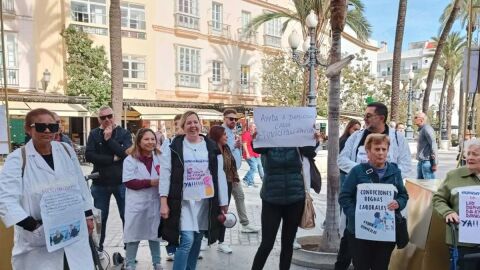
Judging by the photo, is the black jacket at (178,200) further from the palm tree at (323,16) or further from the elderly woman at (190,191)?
the palm tree at (323,16)

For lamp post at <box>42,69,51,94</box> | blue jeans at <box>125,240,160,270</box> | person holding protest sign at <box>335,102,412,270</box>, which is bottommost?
blue jeans at <box>125,240,160,270</box>

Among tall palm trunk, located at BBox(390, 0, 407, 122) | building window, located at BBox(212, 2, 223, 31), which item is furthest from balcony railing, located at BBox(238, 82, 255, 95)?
tall palm trunk, located at BBox(390, 0, 407, 122)

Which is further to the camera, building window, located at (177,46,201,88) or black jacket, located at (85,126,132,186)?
building window, located at (177,46,201,88)

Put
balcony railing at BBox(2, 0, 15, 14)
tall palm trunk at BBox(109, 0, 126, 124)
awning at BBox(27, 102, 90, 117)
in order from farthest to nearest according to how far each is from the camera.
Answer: balcony railing at BBox(2, 0, 15, 14)
awning at BBox(27, 102, 90, 117)
tall palm trunk at BBox(109, 0, 126, 124)

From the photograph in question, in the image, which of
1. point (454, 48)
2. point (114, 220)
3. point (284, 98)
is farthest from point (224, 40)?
point (114, 220)

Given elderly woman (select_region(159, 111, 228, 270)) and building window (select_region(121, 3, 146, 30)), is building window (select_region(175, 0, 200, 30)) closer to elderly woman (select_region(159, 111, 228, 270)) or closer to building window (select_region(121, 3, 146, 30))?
building window (select_region(121, 3, 146, 30))

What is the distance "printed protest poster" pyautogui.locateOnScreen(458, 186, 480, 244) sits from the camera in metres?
3.48

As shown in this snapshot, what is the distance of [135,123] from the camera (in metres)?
27.0

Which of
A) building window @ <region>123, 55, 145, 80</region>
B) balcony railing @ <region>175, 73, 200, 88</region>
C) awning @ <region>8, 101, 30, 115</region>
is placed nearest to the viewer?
awning @ <region>8, 101, 30, 115</region>

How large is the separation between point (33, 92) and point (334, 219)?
825 inches

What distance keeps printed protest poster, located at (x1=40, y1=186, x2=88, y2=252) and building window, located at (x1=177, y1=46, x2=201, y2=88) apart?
84.1ft

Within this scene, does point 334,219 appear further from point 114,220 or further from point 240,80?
point 240,80

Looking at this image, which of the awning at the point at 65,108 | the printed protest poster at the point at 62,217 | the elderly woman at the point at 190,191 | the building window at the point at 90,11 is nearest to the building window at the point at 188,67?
the building window at the point at 90,11

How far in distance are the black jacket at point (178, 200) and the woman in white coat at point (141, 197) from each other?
0.51 metres
